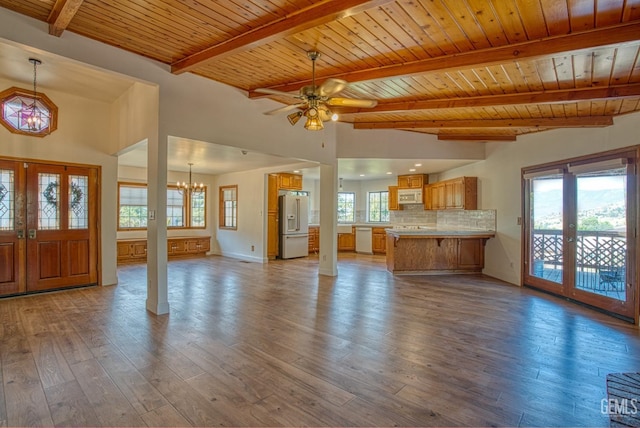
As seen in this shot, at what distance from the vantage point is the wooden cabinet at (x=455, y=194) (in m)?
6.91

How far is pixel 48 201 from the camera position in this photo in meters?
5.02

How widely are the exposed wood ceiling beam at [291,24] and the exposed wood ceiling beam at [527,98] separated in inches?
89.1

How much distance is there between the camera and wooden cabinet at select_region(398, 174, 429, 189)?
28.3 ft

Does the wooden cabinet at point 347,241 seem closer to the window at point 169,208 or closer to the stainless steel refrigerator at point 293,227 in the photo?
the stainless steel refrigerator at point 293,227

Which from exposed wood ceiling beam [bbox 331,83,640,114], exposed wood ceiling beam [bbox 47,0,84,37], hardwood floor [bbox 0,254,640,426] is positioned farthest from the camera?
exposed wood ceiling beam [bbox 331,83,640,114]

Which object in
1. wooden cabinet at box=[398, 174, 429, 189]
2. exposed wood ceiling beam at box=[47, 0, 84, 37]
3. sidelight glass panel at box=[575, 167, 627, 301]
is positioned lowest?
sidelight glass panel at box=[575, 167, 627, 301]

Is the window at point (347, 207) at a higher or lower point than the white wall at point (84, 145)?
lower

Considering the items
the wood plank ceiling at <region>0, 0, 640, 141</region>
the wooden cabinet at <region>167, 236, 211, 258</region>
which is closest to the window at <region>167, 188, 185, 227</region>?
the wooden cabinet at <region>167, 236, 211, 258</region>

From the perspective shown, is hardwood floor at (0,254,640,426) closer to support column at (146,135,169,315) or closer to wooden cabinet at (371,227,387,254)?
support column at (146,135,169,315)

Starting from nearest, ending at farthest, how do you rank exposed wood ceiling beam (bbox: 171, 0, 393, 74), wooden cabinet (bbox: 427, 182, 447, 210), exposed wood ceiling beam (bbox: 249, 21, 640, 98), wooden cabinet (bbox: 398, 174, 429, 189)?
exposed wood ceiling beam (bbox: 171, 0, 393, 74)
exposed wood ceiling beam (bbox: 249, 21, 640, 98)
wooden cabinet (bbox: 427, 182, 447, 210)
wooden cabinet (bbox: 398, 174, 429, 189)

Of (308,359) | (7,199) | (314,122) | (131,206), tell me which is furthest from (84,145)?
(308,359)

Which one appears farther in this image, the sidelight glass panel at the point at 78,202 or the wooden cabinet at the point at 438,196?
the wooden cabinet at the point at 438,196

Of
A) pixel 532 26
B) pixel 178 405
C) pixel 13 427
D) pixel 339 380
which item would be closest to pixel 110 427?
pixel 178 405

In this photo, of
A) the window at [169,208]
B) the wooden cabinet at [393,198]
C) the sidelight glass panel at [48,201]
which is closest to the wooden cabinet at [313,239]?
the wooden cabinet at [393,198]
